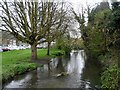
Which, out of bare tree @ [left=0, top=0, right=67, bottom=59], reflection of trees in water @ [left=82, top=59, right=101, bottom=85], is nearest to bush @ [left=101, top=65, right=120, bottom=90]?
reflection of trees in water @ [left=82, top=59, right=101, bottom=85]

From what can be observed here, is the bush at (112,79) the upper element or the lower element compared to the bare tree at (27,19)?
lower

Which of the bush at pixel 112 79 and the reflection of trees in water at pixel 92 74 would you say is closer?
the bush at pixel 112 79

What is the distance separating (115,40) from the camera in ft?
51.4

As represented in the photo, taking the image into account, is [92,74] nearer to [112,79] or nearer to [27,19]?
[112,79]

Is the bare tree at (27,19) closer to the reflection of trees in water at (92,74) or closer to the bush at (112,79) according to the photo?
the reflection of trees in water at (92,74)

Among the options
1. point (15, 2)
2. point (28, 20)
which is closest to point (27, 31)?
point (28, 20)

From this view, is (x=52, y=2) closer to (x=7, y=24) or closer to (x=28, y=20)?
(x=28, y=20)

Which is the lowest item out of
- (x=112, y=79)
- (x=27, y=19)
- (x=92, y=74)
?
(x=92, y=74)

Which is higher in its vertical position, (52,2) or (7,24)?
(52,2)

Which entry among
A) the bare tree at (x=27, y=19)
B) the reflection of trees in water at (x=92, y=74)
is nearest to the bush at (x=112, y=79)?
the reflection of trees in water at (x=92, y=74)

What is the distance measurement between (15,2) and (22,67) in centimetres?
939

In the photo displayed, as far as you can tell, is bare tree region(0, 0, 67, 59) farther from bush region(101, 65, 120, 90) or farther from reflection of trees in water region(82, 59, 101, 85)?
bush region(101, 65, 120, 90)

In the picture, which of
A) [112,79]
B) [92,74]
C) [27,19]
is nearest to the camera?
[112,79]

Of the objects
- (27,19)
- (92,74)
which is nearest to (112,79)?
(92,74)
